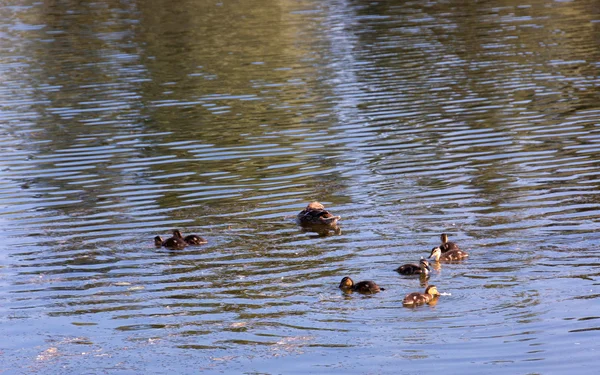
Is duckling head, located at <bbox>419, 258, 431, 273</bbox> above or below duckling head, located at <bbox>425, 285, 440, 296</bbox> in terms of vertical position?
below

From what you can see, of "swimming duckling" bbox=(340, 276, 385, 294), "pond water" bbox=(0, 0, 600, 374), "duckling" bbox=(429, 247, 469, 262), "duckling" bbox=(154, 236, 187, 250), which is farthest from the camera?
"duckling" bbox=(154, 236, 187, 250)

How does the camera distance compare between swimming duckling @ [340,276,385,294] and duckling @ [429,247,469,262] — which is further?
duckling @ [429,247,469,262]

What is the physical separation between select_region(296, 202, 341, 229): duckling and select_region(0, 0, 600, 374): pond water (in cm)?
28

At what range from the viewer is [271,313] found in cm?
1304

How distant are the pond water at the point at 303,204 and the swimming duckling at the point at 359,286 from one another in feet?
0.62

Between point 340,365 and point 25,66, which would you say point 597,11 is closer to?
point 25,66

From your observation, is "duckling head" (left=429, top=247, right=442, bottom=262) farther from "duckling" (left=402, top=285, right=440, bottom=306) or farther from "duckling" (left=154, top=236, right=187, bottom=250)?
"duckling" (left=154, top=236, right=187, bottom=250)

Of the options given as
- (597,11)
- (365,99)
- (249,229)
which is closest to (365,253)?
(249,229)

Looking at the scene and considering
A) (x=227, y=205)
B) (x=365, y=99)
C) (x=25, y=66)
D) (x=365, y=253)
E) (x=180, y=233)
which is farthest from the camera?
(x=25, y=66)

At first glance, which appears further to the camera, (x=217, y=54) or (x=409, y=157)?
(x=217, y=54)

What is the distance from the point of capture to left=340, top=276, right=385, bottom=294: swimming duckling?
44.0ft

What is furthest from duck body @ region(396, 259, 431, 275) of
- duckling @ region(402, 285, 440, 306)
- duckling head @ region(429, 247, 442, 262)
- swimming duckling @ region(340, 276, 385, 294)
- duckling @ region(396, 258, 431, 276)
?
duckling @ region(402, 285, 440, 306)

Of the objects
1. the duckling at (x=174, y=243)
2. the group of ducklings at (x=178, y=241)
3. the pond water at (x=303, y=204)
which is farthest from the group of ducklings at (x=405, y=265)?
the duckling at (x=174, y=243)

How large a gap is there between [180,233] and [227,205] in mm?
2433
